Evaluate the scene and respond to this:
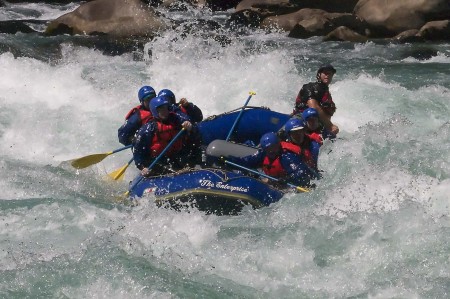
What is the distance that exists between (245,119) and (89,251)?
9.77ft

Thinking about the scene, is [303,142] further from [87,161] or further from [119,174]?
[87,161]

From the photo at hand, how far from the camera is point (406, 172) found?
7.55 metres

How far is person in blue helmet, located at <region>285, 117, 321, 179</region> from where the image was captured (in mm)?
6980

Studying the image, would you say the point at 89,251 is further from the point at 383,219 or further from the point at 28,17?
the point at 28,17

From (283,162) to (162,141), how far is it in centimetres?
131

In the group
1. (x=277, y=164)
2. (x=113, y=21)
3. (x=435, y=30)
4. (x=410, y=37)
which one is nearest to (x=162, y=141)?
(x=277, y=164)

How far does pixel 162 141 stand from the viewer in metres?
7.41

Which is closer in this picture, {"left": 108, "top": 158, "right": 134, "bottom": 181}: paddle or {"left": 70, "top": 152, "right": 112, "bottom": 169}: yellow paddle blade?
{"left": 108, "top": 158, "right": 134, "bottom": 181}: paddle

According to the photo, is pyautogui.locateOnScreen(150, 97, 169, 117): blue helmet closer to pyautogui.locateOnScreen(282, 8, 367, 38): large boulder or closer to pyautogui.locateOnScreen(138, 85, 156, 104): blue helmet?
pyautogui.locateOnScreen(138, 85, 156, 104): blue helmet

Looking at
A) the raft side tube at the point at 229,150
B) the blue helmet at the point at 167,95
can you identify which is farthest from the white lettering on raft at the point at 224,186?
the blue helmet at the point at 167,95

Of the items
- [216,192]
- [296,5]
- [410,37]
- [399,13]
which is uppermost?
[216,192]

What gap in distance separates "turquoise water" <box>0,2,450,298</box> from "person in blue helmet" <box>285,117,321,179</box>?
35 centimetres

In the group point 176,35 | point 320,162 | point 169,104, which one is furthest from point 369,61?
point 169,104

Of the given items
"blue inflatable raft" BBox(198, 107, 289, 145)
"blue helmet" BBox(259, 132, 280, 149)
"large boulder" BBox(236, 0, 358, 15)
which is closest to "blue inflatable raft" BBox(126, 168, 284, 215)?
"blue helmet" BBox(259, 132, 280, 149)
